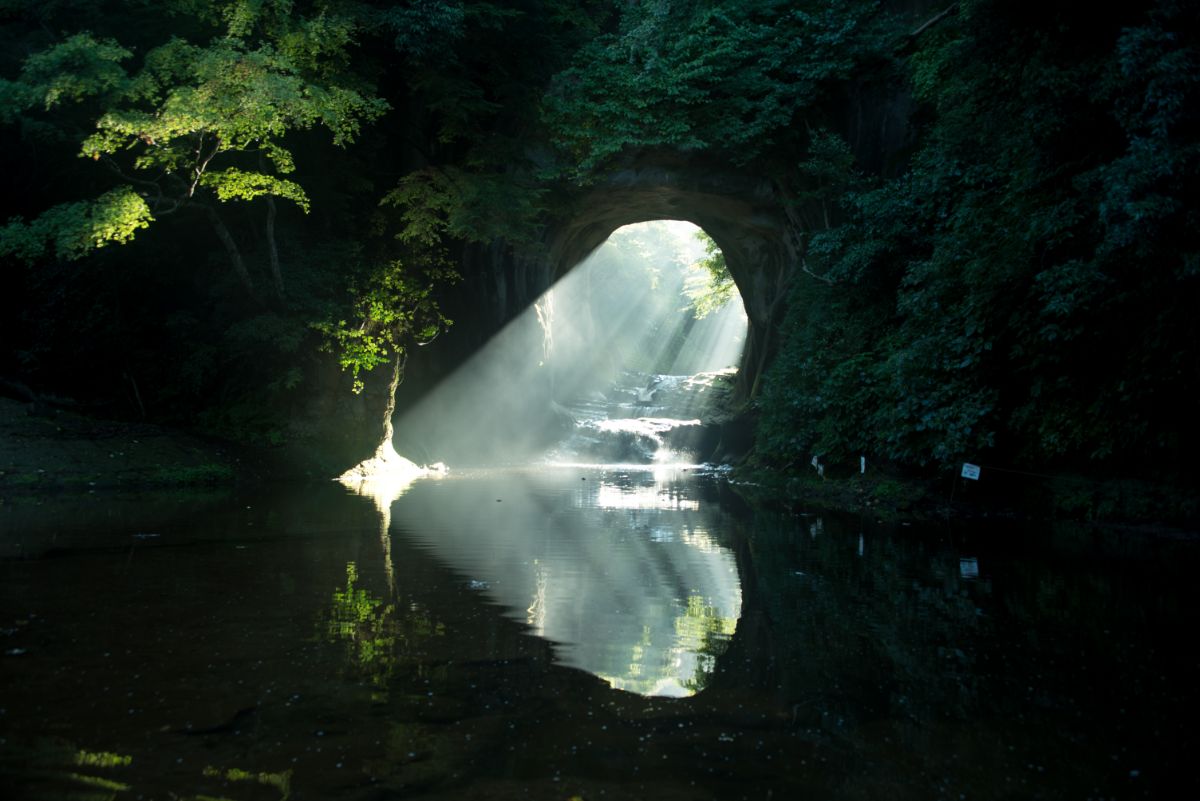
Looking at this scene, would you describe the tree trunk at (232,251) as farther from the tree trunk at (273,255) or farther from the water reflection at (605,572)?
the water reflection at (605,572)

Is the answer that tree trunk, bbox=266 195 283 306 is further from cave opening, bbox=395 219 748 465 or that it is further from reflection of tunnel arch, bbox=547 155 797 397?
reflection of tunnel arch, bbox=547 155 797 397

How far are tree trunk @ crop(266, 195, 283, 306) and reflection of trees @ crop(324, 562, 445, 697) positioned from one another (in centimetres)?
1423

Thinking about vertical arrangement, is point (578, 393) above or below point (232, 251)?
below

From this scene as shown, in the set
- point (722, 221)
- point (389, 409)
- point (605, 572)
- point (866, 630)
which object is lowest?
point (605, 572)

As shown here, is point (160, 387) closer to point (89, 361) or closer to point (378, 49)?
point (89, 361)

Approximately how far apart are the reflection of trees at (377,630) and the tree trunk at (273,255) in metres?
14.2

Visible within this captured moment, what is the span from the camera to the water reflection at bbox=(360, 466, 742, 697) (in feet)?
17.4

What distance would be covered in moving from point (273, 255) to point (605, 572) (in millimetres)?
14239

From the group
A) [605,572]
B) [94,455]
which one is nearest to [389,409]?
[94,455]

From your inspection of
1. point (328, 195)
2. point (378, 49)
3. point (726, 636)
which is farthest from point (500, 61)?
point (726, 636)

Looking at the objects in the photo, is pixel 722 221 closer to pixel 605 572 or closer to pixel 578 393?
pixel 578 393

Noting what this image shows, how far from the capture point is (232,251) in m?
18.8

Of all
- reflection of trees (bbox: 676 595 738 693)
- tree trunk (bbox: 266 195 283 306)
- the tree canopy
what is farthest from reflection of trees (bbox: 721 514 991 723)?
tree trunk (bbox: 266 195 283 306)

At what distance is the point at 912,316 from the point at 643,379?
3950 cm
